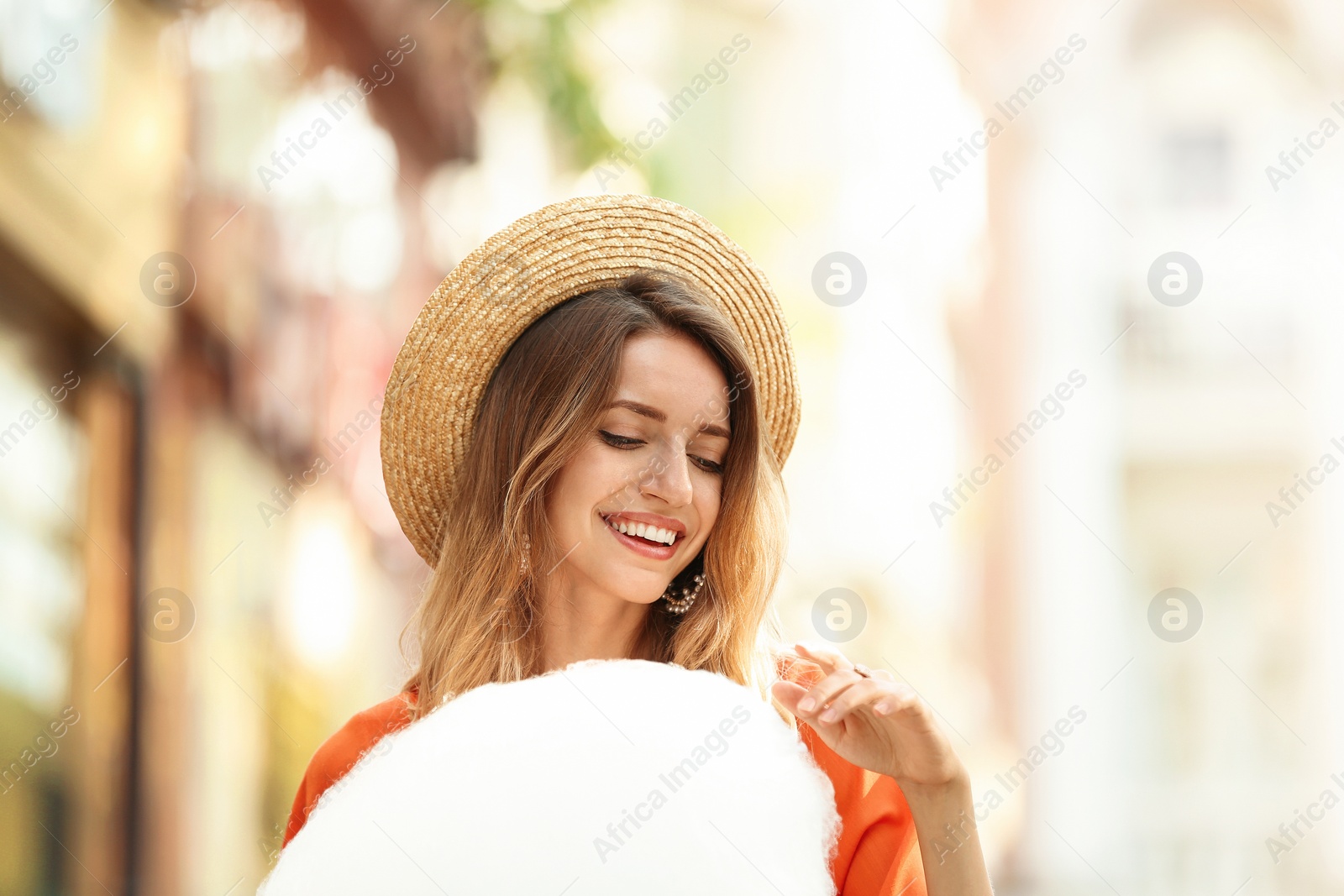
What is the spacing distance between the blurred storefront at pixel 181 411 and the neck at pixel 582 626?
0.80m

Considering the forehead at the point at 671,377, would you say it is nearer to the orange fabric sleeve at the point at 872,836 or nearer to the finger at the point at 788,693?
the orange fabric sleeve at the point at 872,836

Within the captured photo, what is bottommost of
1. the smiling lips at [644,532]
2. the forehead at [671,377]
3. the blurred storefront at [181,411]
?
the blurred storefront at [181,411]

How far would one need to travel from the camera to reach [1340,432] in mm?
9570

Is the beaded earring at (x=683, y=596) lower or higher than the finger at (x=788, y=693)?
lower

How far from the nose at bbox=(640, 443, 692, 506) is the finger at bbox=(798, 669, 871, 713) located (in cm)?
41

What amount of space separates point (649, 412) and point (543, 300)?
27cm

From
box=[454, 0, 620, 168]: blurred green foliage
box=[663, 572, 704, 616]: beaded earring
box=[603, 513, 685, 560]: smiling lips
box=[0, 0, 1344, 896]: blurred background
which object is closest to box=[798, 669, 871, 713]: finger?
box=[603, 513, 685, 560]: smiling lips

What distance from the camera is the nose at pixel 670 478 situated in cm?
164

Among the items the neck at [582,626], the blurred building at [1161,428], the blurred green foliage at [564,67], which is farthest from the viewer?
the blurred building at [1161,428]

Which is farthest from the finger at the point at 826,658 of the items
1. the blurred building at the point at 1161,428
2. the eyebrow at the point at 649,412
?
the blurred building at the point at 1161,428

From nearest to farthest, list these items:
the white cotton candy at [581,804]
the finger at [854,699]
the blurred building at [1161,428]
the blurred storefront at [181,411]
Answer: the white cotton candy at [581,804]
the finger at [854,699]
the blurred storefront at [181,411]
the blurred building at [1161,428]

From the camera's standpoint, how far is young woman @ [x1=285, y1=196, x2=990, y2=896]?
1.69m

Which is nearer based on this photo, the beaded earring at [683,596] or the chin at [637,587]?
the chin at [637,587]

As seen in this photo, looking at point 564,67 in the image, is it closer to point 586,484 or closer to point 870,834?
point 586,484
